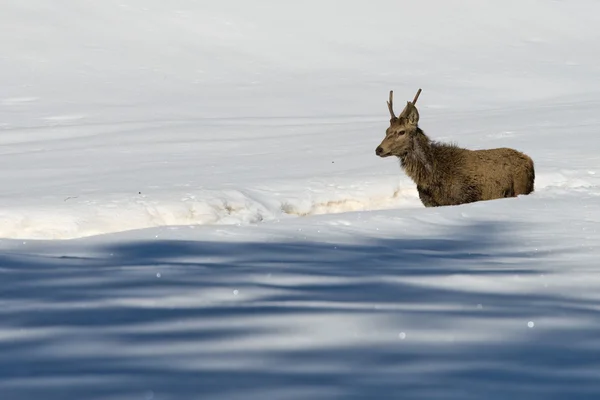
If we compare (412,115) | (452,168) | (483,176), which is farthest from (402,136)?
(483,176)

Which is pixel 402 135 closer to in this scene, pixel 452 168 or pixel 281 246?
pixel 452 168

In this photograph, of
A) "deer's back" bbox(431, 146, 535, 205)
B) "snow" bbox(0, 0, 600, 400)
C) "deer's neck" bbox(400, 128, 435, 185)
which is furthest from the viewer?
"deer's neck" bbox(400, 128, 435, 185)

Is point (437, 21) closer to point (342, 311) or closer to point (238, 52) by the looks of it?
point (238, 52)

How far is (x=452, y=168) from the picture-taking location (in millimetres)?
11836

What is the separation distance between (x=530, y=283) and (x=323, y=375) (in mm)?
2631

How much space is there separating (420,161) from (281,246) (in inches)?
186

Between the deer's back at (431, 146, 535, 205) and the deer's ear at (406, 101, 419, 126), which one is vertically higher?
the deer's ear at (406, 101, 419, 126)

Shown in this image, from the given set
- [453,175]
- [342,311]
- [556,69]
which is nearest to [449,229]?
[453,175]

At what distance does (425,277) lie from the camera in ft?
20.3

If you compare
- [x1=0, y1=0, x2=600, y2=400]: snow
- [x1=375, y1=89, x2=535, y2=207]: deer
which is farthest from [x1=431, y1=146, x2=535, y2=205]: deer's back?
[x1=0, y1=0, x2=600, y2=400]: snow

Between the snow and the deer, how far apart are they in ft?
1.15

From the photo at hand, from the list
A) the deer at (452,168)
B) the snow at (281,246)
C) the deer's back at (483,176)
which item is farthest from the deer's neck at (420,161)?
the snow at (281,246)

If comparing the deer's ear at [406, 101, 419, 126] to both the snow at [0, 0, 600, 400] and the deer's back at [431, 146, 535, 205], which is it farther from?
the snow at [0, 0, 600, 400]

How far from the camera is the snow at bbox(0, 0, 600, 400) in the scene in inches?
156
